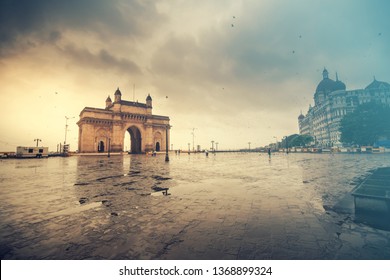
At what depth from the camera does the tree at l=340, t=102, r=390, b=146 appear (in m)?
40.3

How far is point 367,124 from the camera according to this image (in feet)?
135

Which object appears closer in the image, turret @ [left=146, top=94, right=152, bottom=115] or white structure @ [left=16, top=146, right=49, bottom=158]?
white structure @ [left=16, top=146, right=49, bottom=158]

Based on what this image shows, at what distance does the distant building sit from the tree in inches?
869

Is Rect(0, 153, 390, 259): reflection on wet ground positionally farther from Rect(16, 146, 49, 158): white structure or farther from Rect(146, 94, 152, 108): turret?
Rect(146, 94, 152, 108): turret

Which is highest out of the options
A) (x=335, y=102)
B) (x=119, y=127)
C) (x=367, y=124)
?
(x=335, y=102)

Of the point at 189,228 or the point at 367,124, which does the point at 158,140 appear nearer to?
the point at 367,124

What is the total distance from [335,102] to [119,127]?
280 feet

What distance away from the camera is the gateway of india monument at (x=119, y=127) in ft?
176

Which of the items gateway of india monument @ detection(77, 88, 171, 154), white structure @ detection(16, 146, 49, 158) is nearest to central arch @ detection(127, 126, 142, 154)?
gateway of india monument @ detection(77, 88, 171, 154)

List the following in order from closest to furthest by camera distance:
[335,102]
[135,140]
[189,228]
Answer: [189,228] < [135,140] < [335,102]

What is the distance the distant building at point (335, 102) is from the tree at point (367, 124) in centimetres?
2208

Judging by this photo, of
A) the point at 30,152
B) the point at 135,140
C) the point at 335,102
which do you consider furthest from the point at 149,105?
the point at 335,102

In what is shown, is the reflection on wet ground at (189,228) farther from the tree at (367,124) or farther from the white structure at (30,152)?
the tree at (367,124)

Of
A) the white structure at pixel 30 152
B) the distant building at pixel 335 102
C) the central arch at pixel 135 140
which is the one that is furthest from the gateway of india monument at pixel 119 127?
the distant building at pixel 335 102
